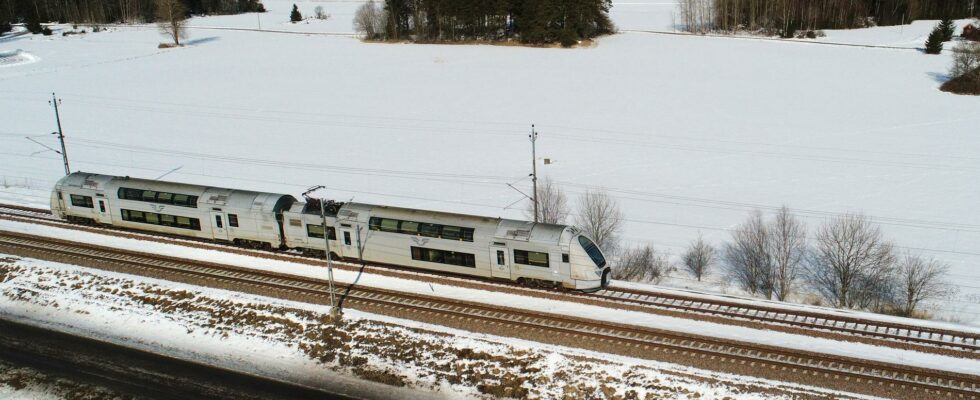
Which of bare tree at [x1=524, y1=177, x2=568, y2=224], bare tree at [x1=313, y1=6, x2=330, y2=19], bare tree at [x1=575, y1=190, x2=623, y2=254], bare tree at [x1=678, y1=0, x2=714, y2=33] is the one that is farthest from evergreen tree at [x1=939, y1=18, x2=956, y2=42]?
bare tree at [x1=313, y1=6, x2=330, y2=19]

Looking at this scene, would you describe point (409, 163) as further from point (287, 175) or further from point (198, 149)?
point (198, 149)

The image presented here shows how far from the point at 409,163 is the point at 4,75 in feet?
245

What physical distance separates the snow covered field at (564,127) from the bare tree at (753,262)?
11.3 feet

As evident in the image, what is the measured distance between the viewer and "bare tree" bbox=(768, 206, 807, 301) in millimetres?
38281

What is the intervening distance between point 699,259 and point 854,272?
742cm

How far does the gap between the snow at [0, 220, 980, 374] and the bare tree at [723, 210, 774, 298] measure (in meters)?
8.32

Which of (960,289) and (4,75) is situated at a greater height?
(4,75)

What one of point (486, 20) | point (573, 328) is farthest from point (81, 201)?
point (486, 20)

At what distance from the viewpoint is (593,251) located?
111ft

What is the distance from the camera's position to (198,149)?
6850 centimetres

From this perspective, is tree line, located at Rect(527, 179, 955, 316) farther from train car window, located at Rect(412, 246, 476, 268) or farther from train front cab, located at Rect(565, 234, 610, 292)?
train car window, located at Rect(412, 246, 476, 268)

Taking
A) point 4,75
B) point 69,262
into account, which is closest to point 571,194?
point 69,262

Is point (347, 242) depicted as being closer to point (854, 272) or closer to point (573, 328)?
point (573, 328)

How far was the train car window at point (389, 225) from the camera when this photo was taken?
120ft
